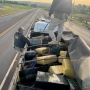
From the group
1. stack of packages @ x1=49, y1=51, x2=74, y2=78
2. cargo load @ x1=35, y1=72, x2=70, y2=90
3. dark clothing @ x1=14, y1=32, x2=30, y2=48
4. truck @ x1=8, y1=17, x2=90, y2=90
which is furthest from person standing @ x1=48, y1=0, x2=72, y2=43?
cargo load @ x1=35, y1=72, x2=70, y2=90

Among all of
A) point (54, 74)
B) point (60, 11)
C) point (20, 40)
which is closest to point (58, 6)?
point (60, 11)

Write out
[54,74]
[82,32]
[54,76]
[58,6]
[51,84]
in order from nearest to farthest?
[51,84], [54,76], [54,74], [58,6], [82,32]

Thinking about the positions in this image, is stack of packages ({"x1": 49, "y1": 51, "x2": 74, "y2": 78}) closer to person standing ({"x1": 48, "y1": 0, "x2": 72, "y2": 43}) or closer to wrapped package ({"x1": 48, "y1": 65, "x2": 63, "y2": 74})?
wrapped package ({"x1": 48, "y1": 65, "x2": 63, "y2": 74})

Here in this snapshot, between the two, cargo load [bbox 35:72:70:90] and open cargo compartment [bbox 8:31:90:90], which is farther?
cargo load [bbox 35:72:70:90]

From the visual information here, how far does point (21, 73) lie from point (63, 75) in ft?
4.21

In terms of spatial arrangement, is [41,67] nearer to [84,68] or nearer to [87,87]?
[84,68]

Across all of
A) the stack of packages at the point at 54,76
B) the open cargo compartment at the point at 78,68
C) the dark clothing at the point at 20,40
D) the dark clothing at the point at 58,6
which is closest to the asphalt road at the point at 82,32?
the dark clothing at the point at 58,6

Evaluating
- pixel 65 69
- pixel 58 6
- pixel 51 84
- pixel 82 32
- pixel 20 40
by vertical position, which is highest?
pixel 58 6

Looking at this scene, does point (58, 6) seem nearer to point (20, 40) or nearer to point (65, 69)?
point (20, 40)

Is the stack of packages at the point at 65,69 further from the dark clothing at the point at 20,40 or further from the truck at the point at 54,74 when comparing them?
the dark clothing at the point at 20,40

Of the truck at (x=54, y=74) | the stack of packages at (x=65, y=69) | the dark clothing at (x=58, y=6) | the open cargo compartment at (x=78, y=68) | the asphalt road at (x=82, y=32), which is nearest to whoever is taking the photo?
the open cargo compartment at (x=78, y=68)

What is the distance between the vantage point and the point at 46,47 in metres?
8.34

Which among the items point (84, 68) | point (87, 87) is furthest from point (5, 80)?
point (87, 87)

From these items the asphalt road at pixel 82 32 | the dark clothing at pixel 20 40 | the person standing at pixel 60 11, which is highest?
the person standing at pixel 60 11
